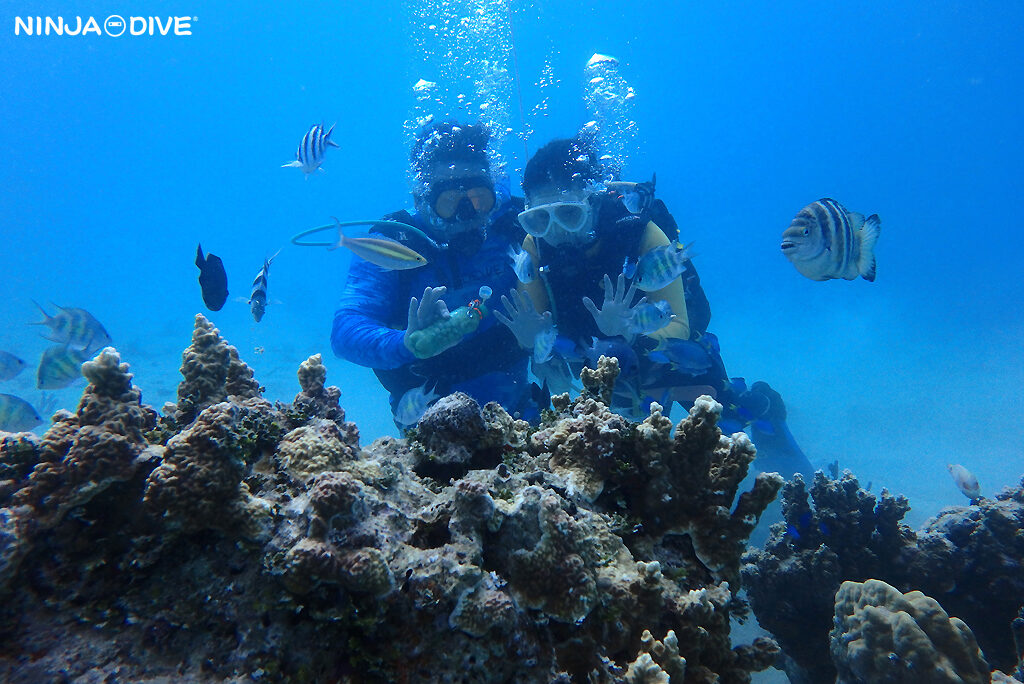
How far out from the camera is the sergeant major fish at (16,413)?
5020mm

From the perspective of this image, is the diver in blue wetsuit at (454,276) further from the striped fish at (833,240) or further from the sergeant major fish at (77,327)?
the striped fish at (833,240)

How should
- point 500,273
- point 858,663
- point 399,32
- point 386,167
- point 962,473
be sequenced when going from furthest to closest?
point 386,167
point 399,32
point 500,273
point 962,473
point 858,663

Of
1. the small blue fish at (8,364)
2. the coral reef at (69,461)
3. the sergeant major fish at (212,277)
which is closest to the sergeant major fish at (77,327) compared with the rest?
the small blue fish at (8,364)

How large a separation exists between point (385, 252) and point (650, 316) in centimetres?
239

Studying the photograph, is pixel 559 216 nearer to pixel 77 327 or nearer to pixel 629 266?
pixel 629 266

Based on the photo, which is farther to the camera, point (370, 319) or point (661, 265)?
point (370, 319)

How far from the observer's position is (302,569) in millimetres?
1325

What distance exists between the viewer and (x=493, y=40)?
2044 cm

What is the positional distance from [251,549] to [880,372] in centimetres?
3531

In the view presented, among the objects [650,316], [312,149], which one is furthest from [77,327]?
[650,316]

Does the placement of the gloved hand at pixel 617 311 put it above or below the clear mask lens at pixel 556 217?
below

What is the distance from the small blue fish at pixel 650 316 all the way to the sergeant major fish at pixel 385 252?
1.94 metres

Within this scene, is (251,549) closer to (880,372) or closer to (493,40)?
(493,40)

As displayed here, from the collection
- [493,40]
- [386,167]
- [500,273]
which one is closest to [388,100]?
[386,167]
